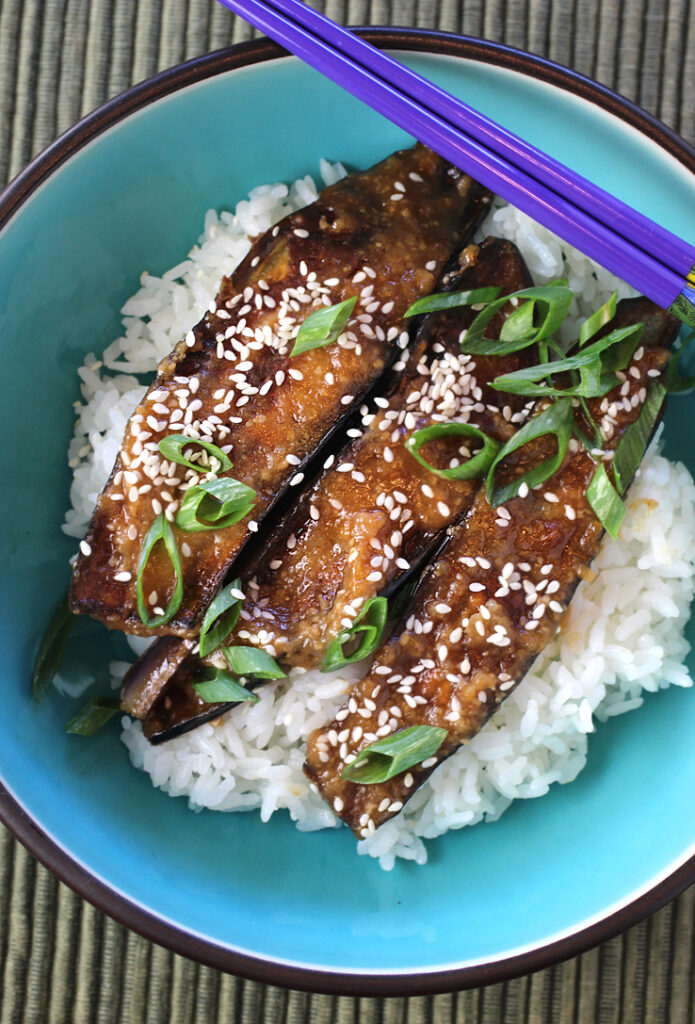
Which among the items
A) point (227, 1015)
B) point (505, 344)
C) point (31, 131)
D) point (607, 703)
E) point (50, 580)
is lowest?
point (227, 1015)

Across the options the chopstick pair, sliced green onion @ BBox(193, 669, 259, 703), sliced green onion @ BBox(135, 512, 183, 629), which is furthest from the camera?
sliced green onion @ BBox(193, 669, 259, 703)

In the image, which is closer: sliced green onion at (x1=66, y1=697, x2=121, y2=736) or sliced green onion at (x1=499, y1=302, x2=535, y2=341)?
sliced green onion at (x1=499, y1=302, x2=535, y2=341)

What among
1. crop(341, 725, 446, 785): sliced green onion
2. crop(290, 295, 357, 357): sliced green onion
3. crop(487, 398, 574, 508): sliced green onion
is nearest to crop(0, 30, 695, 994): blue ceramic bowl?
crop(341, 725, 446, 785): sliced green onion

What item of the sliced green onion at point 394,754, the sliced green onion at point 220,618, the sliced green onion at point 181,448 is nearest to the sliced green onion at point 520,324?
the sliced green onion at point 181,448

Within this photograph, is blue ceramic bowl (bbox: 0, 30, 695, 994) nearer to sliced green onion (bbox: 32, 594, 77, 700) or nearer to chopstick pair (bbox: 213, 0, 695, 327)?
sliced green onion (bbox: 32, 594, 77, 700)

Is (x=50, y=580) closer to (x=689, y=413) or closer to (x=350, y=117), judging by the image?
(x=350, y=117)

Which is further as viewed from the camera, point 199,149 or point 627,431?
point 199,149

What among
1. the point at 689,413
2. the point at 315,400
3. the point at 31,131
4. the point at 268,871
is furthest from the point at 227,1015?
the point at 31,131

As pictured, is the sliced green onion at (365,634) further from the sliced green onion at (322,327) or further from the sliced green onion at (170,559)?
the sliced green onion at (322,327)
